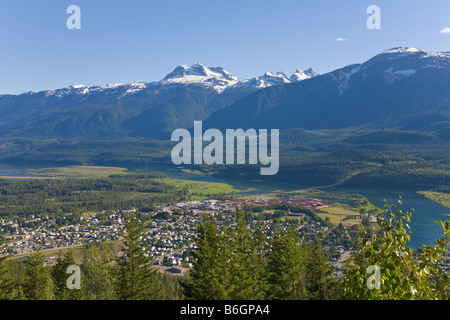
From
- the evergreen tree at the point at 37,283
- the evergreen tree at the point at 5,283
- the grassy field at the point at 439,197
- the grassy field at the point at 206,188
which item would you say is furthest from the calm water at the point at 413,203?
the evergreen tree at the point at 5,283

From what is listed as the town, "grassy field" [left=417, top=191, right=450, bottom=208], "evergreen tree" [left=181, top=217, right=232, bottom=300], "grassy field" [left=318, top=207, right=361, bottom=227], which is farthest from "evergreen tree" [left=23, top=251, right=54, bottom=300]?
"grassy field" [left=417, top=191, right=450, bottom=208]

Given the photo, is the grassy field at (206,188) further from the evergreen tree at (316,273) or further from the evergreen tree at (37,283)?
the evergreen tree at (316,273)

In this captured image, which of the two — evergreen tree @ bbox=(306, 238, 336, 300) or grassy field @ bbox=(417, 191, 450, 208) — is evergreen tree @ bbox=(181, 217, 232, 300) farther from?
grassy field @ bbox=(417, 191, 450, 208)

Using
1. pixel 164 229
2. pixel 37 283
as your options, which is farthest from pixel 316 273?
pixel 164 229

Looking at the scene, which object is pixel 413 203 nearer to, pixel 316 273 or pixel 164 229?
pixel 164 229

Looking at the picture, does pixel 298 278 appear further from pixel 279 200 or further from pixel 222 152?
pixel 222 152
